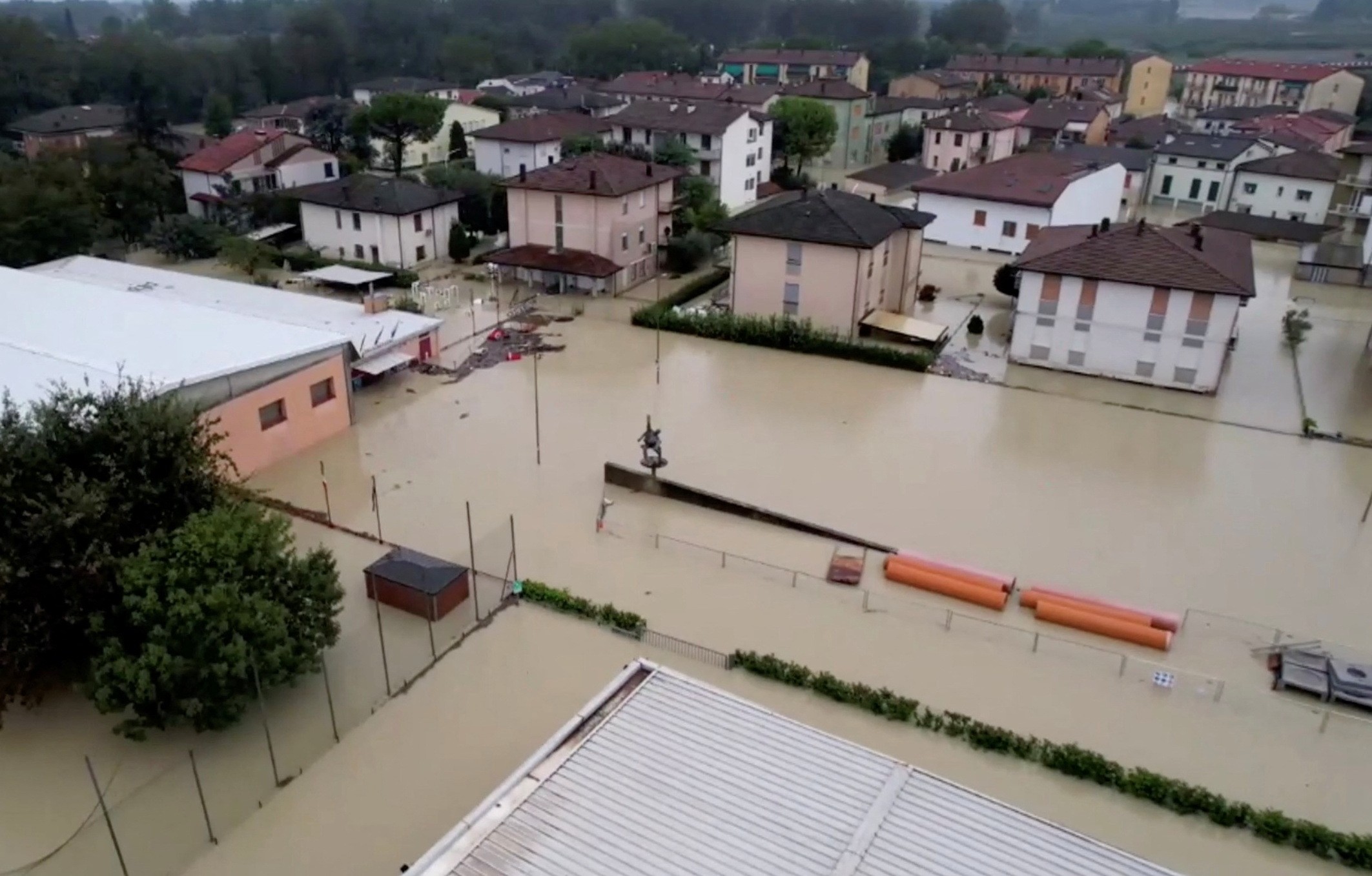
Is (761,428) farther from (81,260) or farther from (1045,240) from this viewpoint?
(81,260)

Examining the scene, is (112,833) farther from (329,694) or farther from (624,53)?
(624,53)

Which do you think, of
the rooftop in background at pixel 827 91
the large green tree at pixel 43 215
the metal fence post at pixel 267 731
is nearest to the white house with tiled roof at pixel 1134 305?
the metal fence post at pixel 267 731

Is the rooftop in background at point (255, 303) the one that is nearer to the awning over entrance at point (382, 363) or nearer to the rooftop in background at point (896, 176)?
the awning over entrance at point (382, 363)

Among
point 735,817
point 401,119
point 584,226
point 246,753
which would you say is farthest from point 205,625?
point 401,119

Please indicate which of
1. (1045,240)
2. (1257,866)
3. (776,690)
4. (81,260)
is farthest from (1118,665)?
(81,260)

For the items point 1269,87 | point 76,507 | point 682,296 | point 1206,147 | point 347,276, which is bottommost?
point 682,296

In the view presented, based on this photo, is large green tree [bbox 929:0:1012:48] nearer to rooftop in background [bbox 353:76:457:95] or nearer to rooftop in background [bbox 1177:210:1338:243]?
rooftop in background [bbox 353:76:457:95]
